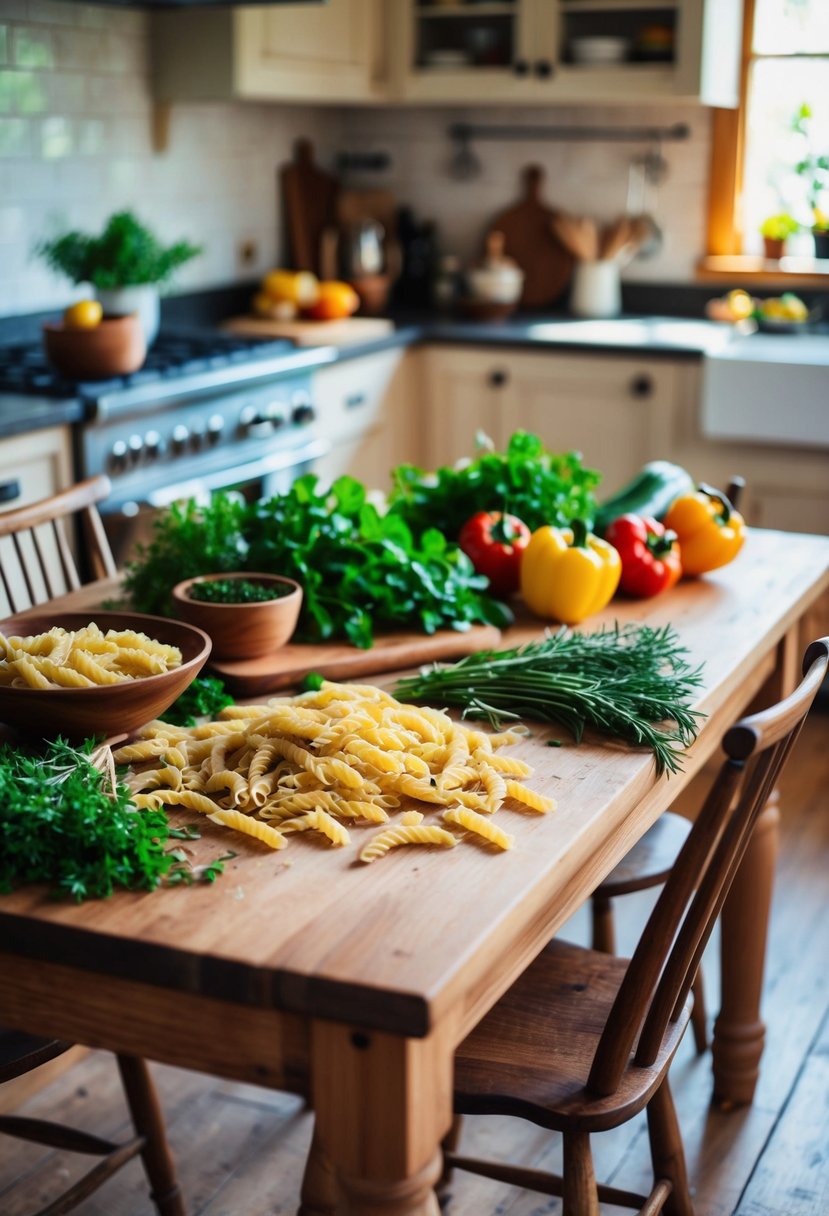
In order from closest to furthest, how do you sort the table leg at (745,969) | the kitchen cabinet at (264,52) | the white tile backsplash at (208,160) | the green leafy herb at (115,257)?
the table leg at (745,969) → the green leafy herb at (115,257) → the white tile backsplash at (208,160) → the kitchen cabinet at (264,52)

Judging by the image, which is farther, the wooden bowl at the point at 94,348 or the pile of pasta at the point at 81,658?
the wooden bowl at the point at 94,348

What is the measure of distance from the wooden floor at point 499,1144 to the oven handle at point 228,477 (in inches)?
50.6

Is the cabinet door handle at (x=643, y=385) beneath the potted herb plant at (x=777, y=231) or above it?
beneath

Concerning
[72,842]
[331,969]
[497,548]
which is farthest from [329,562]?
[331,969]

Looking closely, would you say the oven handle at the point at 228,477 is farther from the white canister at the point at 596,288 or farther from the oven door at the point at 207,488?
the white canister at the point at 596,288

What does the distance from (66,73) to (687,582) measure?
262 cm

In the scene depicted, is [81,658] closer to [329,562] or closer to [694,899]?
[329,562]

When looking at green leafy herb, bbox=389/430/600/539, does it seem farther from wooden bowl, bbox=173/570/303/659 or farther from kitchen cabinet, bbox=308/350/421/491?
kitchen cabinet, bbox=308/350/421/491

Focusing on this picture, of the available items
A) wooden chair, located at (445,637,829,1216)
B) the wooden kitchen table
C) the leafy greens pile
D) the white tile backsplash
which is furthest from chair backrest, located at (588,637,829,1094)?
the white tile backsplash

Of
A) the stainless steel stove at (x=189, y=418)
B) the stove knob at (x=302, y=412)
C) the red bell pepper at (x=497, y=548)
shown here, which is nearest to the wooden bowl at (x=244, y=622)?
the red bell pepper at (x=497, y=548)

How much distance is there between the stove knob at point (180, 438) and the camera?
338cm

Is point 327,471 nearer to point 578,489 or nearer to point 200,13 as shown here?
point 200,13

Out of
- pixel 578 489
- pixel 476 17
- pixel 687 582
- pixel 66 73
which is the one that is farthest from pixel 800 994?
pixel 476 17

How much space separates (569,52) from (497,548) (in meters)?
2.99
